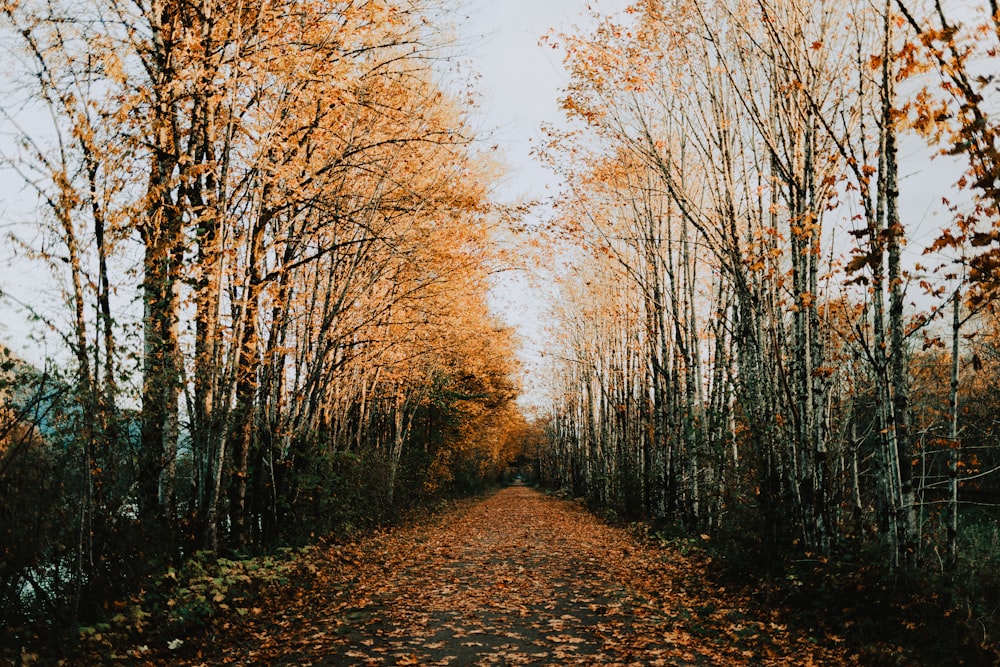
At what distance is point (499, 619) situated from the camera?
22.1ft

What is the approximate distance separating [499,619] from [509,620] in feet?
0.37

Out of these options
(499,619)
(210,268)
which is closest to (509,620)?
(499,619)

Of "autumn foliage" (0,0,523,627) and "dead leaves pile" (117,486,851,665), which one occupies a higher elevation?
"autumn foliage" (0,0,523,627)

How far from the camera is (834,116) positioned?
28.2 ft

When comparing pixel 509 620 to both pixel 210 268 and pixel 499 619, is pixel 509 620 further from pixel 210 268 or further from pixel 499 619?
pixel 210 268

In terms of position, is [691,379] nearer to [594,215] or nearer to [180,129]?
[594,215]

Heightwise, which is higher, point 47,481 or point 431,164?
point 431,164

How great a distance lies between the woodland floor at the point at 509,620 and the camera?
5.43m

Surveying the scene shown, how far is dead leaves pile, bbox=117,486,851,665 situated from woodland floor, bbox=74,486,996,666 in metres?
0.02

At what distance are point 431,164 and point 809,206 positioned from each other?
697 cm

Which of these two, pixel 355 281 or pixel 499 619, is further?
pixel 355 281

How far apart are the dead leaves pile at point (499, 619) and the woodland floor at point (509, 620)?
2cm

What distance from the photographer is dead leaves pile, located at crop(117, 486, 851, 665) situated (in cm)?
545

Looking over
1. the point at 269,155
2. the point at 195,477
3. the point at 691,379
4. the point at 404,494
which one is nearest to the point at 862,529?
the point at 691,379
